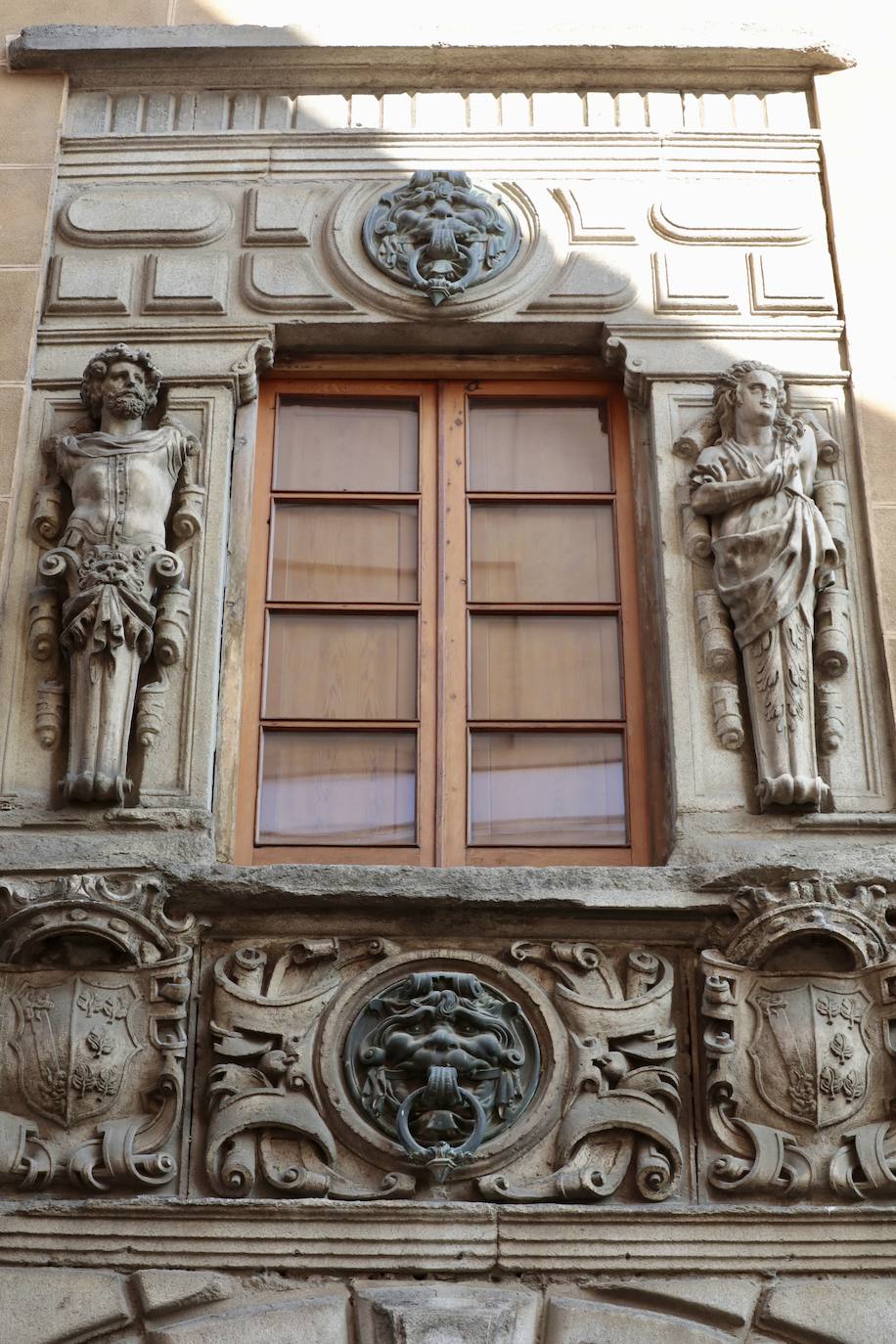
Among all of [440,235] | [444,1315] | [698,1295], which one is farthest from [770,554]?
[444,1315]

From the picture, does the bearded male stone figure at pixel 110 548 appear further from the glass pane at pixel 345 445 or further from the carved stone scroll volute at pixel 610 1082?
the carved stone scroll volute at pixel 610 1082

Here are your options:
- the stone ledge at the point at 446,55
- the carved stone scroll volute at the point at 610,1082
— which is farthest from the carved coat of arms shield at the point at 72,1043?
the stone ledge at the point at 446,55

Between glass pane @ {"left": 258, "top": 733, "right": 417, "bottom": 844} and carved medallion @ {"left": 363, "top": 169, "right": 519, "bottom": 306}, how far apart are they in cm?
162

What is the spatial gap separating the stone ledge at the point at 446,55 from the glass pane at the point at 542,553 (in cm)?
177

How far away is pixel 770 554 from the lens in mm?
6789

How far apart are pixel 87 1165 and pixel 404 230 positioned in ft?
11.2

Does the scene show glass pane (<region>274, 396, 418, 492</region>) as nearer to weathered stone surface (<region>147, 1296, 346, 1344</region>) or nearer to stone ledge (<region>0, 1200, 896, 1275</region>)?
stone ledge (<region>0, 1200, 896, 1275</region>)

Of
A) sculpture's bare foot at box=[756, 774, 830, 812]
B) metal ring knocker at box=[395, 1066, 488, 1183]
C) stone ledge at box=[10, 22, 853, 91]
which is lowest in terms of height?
metal ring knocker at box=[395, 1066, 488, 1183]

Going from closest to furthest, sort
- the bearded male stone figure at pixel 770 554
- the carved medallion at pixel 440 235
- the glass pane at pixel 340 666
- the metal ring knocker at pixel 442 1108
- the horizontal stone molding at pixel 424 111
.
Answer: the metal ring knocker at pixel 442 1108
the bearded male stone figure at pixel 770 554
the glass pane at pixel 340 666
the carved medallion at pixel 440 235
the horizontal stone molding at pixel 424 111

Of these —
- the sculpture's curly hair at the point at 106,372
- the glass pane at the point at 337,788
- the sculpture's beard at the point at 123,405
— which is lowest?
the glass pane at the point at 337,788

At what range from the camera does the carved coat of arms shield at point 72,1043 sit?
19.6ft

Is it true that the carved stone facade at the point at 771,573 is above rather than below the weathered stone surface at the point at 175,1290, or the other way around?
above

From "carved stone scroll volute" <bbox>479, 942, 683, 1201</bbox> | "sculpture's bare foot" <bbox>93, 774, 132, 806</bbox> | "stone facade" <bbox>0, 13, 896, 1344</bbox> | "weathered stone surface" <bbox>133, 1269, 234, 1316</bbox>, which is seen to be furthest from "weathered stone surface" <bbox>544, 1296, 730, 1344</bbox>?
"sculpture's bare foot" <bbox>93, 774, 132, 806</bbox>

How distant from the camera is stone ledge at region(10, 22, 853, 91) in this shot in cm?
797
